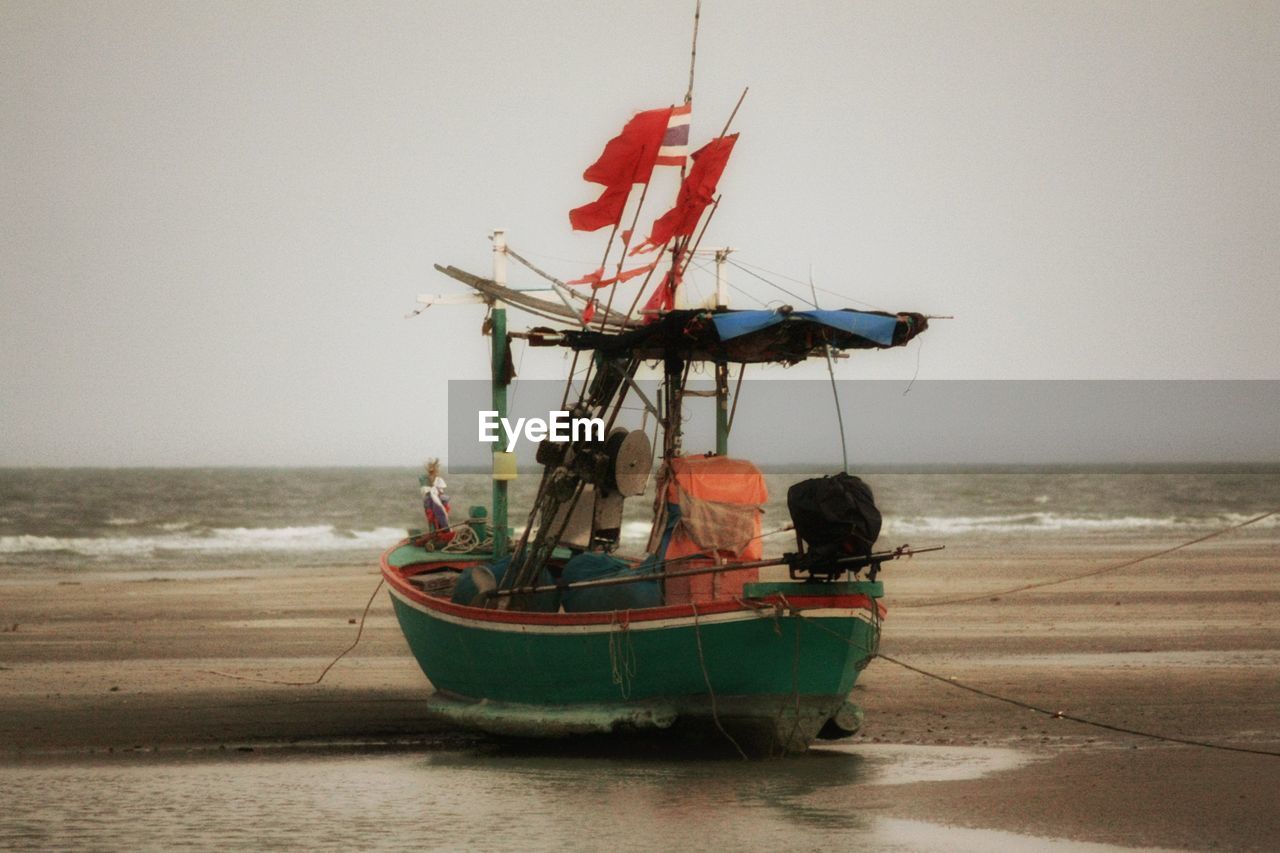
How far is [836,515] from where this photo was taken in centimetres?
1010

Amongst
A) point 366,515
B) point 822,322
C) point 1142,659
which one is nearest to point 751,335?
point 822,322

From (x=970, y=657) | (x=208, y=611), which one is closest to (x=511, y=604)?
(x=970, y=657)

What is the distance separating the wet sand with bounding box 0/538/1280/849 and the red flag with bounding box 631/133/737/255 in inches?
171

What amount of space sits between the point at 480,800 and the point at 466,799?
10 centimetres

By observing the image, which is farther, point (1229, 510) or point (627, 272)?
point (1229, 510)

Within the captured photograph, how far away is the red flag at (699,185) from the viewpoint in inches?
466

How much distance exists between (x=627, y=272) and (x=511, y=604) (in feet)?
9.56

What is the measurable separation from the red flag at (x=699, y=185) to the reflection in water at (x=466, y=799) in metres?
4.15

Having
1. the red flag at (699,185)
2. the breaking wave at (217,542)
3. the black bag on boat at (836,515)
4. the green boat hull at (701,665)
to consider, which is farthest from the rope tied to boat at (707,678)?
the breaking wave at (217,542)

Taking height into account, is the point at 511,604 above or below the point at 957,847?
above

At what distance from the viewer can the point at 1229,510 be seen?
183 ft

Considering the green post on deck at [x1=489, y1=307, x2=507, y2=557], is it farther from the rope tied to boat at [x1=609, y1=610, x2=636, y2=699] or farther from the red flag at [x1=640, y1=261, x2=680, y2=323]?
the rope tied to boat at [x1=609, y1=610, x2=636, y2=699]

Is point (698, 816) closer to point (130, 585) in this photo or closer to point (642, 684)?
point (642, 684)

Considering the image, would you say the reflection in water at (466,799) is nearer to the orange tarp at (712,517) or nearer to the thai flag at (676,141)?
the orange tarp at (712,517)
